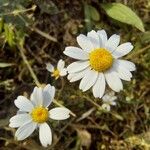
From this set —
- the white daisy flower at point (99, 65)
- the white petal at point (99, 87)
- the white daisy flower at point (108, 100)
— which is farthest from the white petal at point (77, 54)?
the white daisy flower at point (108, 100)

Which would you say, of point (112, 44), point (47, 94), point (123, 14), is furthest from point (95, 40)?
point (123, 14)

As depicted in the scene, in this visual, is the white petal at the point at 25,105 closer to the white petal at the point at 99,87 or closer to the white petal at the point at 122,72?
the white petal at the point at 99,87

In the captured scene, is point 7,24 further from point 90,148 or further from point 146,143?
point 146,143

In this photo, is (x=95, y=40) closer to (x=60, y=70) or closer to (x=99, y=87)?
(x=99, y=87)

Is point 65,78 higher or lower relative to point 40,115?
lower

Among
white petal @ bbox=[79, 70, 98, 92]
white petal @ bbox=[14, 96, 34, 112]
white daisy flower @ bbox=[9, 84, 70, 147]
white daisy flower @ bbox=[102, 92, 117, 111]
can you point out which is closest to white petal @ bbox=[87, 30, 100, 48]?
A: white petal @ bbox=[79, 70, 98, 92]

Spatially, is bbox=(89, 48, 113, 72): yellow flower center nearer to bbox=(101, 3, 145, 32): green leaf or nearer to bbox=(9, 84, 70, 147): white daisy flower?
bbox=(9, 84, 70, 147): white daisy flower
